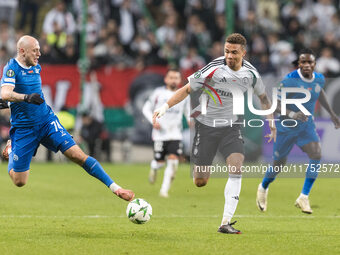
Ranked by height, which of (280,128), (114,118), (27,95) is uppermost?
(27,95)

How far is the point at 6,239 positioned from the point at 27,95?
5.28ft

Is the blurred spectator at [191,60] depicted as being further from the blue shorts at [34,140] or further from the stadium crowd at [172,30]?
the blue shorts at [34,140]

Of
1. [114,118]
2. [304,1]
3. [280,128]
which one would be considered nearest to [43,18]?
[114,118]

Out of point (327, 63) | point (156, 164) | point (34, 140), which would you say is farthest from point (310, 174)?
→ point (327, 63)

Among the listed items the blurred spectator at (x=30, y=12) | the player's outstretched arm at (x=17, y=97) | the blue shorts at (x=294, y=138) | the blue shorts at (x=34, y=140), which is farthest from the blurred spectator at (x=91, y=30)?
the player's outstretched arm at (x=17, y=97)

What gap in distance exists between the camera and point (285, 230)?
31.5 feet

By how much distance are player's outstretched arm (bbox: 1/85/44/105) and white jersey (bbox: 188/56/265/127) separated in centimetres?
185

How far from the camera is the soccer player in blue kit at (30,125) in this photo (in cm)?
927

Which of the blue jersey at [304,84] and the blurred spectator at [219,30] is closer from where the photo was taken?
the blue jersey at [304,84]

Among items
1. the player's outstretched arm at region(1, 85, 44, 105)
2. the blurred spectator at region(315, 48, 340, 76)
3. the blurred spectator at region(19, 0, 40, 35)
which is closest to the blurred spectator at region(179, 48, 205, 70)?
the blurred spectator at region(315, 48, 340, 76)

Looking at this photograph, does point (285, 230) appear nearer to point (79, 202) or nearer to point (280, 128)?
point (280, 128)

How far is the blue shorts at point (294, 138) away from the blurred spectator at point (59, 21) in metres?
11.9

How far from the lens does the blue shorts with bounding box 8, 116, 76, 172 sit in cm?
939

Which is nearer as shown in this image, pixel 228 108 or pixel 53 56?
pixel 228 108
